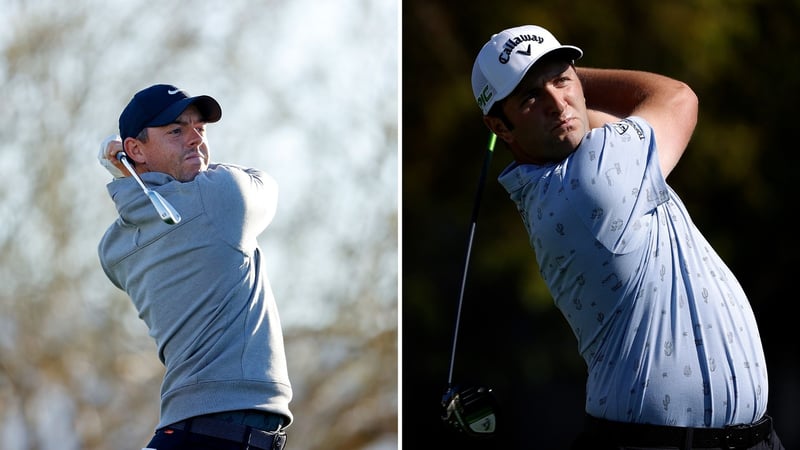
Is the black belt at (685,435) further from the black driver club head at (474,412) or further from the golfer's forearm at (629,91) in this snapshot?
the golfer's forearm at (629,91)

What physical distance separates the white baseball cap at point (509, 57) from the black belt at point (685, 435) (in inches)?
Result: 28.4

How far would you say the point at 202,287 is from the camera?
9.12 feet

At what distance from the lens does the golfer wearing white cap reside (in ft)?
8.25

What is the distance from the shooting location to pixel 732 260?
6059mm

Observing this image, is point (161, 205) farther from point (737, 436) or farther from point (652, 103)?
point (737, 436)

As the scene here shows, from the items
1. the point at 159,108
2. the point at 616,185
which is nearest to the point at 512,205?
the point at 159,108

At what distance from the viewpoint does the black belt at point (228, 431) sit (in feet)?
8.79

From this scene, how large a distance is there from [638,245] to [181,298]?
97cm

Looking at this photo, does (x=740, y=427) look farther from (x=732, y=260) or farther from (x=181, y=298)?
(x=732, y=260)

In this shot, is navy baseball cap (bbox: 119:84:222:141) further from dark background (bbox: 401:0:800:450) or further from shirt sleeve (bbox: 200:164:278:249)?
dark background (bbox: 401:0:800:450)

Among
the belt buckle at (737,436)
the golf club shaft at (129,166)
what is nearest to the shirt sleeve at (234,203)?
the golf club shaft at (129,166)

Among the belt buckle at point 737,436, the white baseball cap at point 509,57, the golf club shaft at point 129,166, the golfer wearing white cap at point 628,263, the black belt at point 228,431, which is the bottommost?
the belt buckle at point 737,436

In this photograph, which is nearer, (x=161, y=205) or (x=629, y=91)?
(x=161, y=205)

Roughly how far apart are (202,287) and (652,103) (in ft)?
3.40
